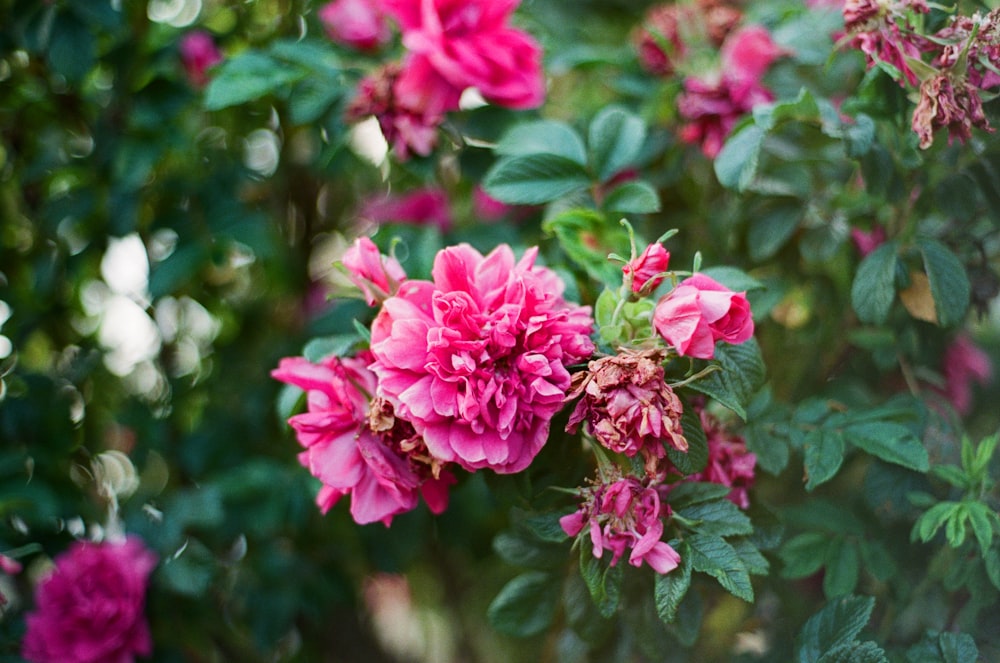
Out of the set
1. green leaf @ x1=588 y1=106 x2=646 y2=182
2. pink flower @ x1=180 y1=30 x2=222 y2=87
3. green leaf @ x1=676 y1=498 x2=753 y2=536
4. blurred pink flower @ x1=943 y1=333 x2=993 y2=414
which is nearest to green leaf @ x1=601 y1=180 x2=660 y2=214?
green leaf @ x1=588 y1=106 x2=646 y2=182

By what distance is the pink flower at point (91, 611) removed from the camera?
2.43ft

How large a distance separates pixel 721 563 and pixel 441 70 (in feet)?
1.47

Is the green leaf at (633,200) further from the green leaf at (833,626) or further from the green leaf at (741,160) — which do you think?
the green leaf at (833,626)

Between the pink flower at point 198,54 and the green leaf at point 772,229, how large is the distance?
0.61 meters

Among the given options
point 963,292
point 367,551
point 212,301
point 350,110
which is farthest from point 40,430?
point 963,292

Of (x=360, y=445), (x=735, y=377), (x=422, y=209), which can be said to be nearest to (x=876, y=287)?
(x=735, y=377)

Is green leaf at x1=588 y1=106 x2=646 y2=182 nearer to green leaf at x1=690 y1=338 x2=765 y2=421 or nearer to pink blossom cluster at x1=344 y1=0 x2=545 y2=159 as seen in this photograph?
pink blossom cluster at x1=344 y1=0 x2=545 y2=159

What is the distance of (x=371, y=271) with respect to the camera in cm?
54

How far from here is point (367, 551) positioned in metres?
0.95

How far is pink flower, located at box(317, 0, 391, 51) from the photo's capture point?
33.0 inches

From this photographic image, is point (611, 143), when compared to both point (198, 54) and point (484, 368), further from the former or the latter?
point (198, 54)

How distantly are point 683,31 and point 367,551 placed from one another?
0.68 meters

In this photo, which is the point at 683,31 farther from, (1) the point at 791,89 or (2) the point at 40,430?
(2) the point at 40,430

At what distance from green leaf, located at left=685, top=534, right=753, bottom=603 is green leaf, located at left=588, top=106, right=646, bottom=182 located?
33cm
